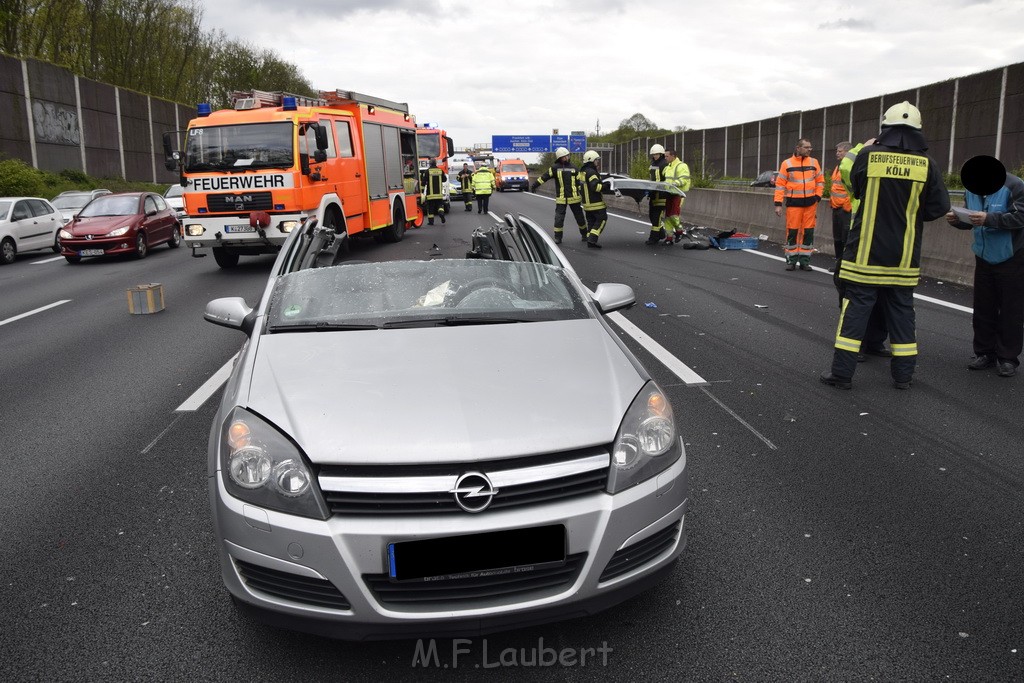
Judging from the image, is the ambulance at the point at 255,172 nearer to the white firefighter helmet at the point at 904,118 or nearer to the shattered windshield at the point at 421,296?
the white firefighter helmet at the point at 904,118

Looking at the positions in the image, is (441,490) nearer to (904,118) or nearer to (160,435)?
(160,435)

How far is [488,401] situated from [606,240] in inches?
658

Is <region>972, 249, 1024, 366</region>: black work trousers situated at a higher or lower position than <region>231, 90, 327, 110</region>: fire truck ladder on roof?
lower

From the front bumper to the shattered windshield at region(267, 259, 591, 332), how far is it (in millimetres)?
1223

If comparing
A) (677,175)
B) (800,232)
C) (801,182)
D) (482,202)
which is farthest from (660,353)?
(482,202)

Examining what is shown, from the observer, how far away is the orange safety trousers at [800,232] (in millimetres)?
13359

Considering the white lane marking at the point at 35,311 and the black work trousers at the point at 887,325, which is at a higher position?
the black work trousers at the point at 887,325

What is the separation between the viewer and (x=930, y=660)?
2990 mm

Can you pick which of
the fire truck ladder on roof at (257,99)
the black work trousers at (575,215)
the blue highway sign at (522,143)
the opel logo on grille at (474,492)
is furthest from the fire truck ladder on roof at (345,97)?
the blue highway sign at (522,143)

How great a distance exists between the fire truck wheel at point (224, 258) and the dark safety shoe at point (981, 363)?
12.9 meters

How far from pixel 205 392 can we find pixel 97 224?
1403cm

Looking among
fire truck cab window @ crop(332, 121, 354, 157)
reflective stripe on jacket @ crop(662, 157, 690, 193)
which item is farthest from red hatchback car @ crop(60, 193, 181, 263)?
reflective stripe on jacket @ crop(662, 157, 690, 193)

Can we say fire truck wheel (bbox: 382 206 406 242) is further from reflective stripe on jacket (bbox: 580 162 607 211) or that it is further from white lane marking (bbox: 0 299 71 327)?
white lane marking (bbox: 0 299 71 327)

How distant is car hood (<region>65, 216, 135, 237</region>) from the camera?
18.6 meters
